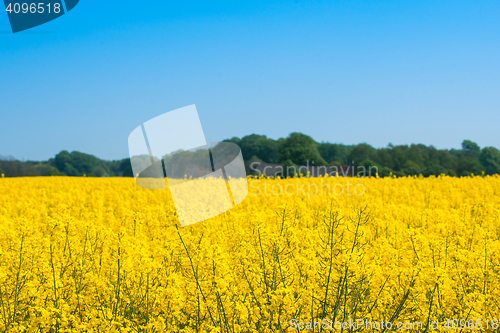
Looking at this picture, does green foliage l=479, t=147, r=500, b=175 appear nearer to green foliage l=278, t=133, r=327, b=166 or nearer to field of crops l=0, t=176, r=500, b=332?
green foliage l=278, t=133, r=327, b=166

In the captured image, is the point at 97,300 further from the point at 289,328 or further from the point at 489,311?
the point at 489,311

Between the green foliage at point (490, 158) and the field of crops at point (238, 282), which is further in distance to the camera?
the green foliage at point (490, 158)

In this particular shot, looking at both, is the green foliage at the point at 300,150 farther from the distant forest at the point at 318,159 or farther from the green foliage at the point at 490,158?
the green foliage at the point at 490,158

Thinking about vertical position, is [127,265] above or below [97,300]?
above

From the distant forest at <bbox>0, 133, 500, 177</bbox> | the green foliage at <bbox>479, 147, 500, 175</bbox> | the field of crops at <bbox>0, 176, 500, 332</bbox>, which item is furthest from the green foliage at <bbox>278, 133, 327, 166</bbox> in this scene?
the field of crops at <bbox>0, 176, 500, 332</bbox>

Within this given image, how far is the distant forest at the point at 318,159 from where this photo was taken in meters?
40.0

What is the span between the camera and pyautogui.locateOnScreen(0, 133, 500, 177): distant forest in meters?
40.0

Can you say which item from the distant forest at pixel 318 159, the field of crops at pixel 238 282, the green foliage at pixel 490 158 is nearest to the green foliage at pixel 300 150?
the distant forest at pixel 318 159

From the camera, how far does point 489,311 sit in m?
3.54

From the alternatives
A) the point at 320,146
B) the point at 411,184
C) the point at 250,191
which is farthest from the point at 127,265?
the point at 320,146

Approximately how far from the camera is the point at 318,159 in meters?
50.5

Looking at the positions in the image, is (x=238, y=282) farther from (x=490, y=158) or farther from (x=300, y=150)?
(x=490, y=158)

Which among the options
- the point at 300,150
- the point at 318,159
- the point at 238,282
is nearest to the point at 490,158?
the point at 318,159

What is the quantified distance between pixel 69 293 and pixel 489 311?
4.68 metres
